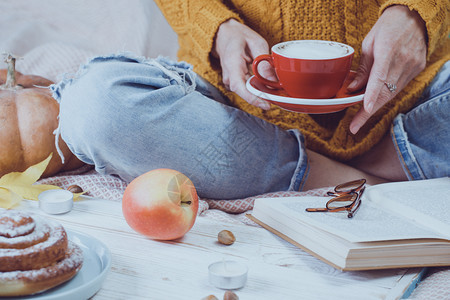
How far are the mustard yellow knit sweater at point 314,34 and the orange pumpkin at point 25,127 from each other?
0.36 metres

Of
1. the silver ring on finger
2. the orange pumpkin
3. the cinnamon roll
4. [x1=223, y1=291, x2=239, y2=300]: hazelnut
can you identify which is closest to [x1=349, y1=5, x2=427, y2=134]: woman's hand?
the silver ring on finger

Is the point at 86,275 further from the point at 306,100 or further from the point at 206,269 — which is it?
the point at 306,100

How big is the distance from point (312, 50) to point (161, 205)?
1.20ft

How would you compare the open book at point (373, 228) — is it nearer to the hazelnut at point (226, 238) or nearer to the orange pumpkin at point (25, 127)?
the hazelnut at point (226, 238)

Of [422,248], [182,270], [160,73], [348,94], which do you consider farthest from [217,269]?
[160,73]

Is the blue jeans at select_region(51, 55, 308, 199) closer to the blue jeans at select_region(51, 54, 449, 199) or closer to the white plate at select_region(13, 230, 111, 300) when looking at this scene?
the blue jeans at select_region(51, 54, 449, 199)

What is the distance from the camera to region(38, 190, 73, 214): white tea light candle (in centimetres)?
81

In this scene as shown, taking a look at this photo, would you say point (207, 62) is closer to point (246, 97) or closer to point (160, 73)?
point (160, 73)

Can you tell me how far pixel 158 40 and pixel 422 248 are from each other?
1.21 meters

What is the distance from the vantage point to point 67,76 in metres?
1.00

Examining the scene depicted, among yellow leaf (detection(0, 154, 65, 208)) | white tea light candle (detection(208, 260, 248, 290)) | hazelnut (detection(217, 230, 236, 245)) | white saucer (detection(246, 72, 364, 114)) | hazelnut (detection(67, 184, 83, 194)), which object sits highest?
white saucer (detection(246, 72, 364, 114))

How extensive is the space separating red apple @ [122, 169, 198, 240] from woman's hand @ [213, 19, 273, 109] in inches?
10.2

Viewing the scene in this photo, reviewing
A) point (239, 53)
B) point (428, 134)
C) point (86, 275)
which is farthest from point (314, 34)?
point (86, 275)

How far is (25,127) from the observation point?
1068 millimetres
